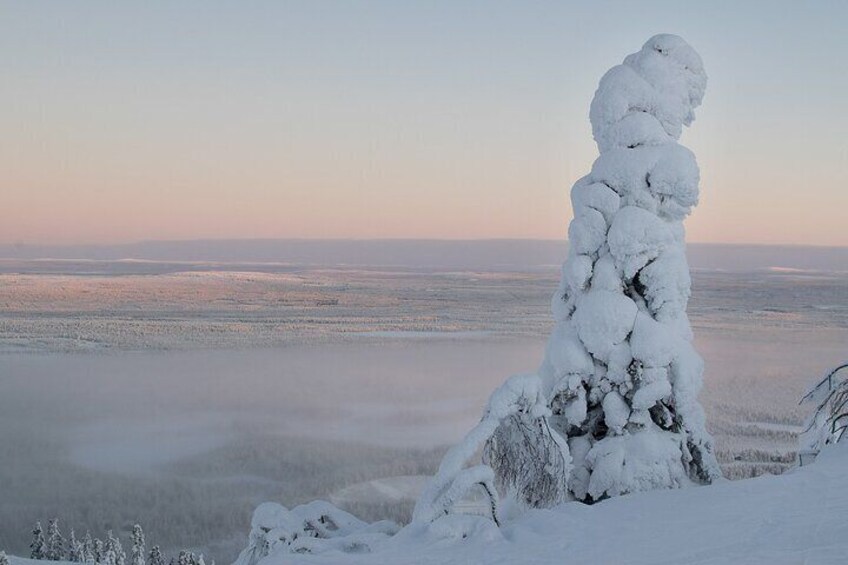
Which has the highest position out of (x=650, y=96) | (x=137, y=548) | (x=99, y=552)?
(x=650, y=96)

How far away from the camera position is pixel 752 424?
35.8 metres

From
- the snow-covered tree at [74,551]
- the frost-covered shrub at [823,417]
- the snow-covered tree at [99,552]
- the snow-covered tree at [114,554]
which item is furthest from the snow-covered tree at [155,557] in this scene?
the frost-covered shrub at [823,417]

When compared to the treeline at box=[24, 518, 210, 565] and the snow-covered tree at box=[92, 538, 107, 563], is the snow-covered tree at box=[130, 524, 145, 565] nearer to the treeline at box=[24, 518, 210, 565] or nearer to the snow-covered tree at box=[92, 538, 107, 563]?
the treeline at box=[24, 518, 210, 565]

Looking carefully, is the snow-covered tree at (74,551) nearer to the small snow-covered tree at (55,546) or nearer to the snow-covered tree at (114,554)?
the small snow-covered tree at (55,546)

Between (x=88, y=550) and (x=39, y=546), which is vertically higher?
(x=39, y=546)

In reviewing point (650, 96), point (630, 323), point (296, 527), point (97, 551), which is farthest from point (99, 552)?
point (650, 96)

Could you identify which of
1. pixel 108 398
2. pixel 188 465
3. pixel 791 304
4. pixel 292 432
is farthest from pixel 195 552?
pixel 791 304

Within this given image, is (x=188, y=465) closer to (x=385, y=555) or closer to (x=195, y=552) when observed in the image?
(x=195, y=552)

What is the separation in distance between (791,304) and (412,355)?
214 ft

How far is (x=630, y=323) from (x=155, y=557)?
18.7m

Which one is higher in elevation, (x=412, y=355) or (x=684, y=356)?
(x=684, y=356)

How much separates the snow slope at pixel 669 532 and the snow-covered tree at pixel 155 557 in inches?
759

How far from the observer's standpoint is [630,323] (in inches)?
420

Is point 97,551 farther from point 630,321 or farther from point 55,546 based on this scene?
point 630,321
